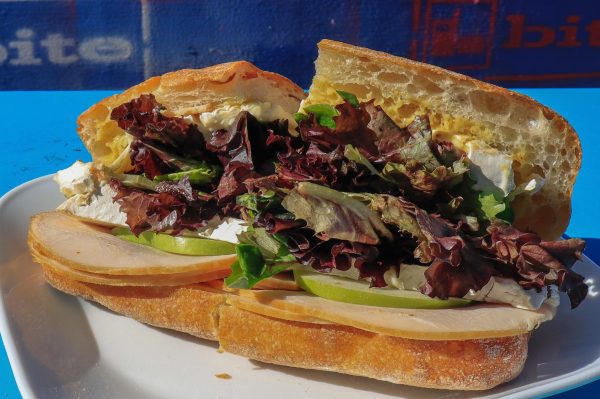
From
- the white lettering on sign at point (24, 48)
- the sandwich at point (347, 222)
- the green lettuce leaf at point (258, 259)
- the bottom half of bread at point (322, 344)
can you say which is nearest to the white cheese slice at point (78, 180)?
the sandwich at point (347, 222)

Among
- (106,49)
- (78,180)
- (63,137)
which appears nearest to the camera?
(78,180)

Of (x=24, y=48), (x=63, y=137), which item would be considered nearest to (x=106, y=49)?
(x=24, y=48)

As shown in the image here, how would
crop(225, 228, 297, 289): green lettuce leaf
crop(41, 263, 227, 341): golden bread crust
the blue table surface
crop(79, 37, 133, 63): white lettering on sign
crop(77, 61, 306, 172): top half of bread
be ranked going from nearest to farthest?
crop(225, 228, 297, 289): green lettuce leaf, crop(41, 263, 227, 341): golden bread crust, crop(77, 61, 306, 172): top half of bread, the blue table surface, crop(79, 37, 133, 63): white lettering on sign

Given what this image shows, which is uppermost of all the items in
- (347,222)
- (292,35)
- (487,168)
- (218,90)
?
(218,90)

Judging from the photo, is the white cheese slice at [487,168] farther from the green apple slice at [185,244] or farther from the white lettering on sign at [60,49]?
the white lettering on sign at [60,49]

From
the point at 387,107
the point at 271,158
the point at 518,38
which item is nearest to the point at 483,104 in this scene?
the point at 387,107

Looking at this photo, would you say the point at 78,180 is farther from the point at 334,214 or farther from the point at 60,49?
the point at 60,49

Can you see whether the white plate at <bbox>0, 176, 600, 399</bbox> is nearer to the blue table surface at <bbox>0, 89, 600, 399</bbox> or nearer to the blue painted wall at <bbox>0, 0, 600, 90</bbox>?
the blue table surface at <bbox>0, 89, 600, 399</bbox>

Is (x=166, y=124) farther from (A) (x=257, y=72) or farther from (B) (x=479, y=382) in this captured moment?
(B) (x=479, y=382)

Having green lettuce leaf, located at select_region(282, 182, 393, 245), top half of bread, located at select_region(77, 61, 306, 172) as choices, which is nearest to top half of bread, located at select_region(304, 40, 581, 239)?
top half of bread, located at select_region(77, 61, 306, 172)
